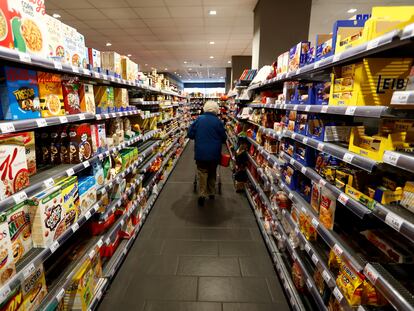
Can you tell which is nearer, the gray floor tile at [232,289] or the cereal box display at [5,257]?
the cereal box display at [5,257]

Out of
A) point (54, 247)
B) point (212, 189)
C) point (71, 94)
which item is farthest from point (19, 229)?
point (212, 189)

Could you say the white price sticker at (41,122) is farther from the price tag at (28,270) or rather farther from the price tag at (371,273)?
the price tag at (371,273)

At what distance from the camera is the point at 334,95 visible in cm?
171

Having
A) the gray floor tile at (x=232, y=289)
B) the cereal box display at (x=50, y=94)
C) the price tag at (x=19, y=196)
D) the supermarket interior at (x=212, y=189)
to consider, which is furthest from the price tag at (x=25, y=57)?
the gray floor tile at (x=232, y=289)

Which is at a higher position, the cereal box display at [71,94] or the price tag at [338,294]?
the cereal box display at [71,94]

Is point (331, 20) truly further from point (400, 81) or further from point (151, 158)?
point (400, 81)

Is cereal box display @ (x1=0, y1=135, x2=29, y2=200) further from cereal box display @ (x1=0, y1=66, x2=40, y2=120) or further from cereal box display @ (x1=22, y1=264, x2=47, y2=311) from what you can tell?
cereal box display @ (x1=22, y1=264, x2=47, y2=311)

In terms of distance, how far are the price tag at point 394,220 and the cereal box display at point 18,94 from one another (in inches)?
81.7

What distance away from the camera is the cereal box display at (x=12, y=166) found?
1.34m

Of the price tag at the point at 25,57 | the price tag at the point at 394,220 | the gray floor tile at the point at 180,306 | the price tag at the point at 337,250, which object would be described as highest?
the price tag at the point at 25,57

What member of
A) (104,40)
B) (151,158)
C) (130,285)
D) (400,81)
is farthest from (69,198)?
(104,40)

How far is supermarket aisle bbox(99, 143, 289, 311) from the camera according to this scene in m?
2.41

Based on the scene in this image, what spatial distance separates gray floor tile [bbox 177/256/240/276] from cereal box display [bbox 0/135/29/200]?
1943mm

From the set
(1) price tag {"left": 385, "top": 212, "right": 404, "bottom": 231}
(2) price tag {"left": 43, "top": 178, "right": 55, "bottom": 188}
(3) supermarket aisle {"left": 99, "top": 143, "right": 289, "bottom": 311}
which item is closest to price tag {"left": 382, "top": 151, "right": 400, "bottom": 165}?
(1) price tag {"left": 385, "top": 212, "right": 404, "bottom": 231}
